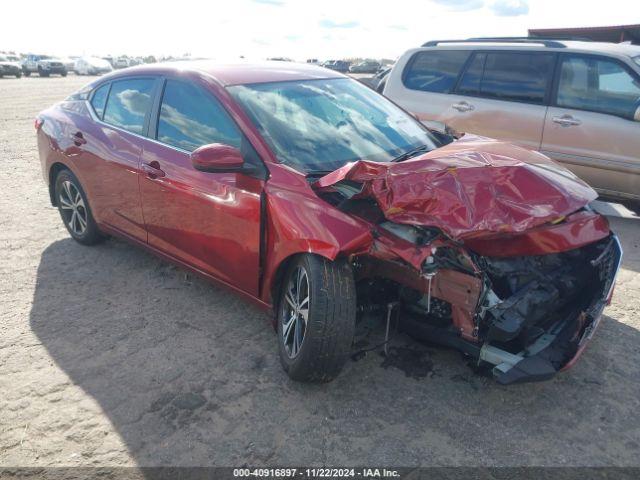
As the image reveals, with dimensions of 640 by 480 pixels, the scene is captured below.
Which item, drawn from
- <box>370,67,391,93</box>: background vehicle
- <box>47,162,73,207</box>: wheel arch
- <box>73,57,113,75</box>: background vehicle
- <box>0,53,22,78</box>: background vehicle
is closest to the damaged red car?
<box>47,162,73,207</box>: wheel arch

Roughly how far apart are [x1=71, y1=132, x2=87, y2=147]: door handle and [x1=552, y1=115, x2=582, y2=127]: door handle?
4670 mm

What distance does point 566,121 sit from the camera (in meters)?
5.70

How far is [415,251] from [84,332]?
237 centimetres

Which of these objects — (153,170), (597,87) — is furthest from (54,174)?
(597,87)

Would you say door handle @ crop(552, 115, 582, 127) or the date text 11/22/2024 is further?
door handle @ crop(552, 115, 582, 127)

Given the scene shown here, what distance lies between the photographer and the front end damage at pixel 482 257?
265cm

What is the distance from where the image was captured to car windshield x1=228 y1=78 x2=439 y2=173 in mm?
3281

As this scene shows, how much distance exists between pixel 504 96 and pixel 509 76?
23 cm

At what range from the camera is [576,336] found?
9.19 ft

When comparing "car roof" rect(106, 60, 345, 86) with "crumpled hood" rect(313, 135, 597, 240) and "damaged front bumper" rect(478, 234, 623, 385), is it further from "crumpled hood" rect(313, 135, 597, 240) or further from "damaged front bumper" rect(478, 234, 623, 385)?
"damaged front bumper" rect(478, 234, 623, 385)

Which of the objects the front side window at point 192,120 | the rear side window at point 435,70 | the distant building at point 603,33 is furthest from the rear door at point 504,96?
the distant building at point 603,33

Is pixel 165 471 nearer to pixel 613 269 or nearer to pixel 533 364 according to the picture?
pixel 533 364

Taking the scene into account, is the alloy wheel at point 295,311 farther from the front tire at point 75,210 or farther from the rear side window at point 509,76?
the rear side window at point 509,76

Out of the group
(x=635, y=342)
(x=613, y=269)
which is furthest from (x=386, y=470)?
(x=635, y=342)
